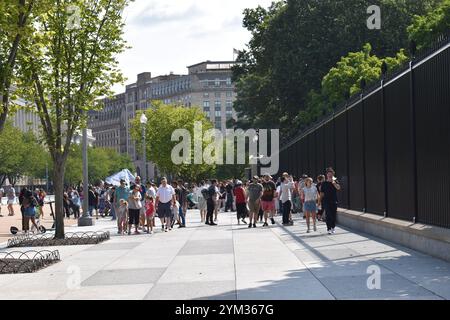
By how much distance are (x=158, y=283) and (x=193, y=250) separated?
6454 mm

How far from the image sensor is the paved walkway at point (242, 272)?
443 inches

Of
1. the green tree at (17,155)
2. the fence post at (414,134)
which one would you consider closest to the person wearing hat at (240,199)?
the fence post at (414,134)

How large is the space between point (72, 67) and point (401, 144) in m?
10.1

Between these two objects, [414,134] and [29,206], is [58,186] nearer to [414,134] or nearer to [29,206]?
[29,206]

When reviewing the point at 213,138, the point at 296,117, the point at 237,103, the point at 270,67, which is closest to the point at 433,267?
the point at 296,117

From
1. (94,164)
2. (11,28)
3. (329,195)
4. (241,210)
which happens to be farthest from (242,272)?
(94,164)

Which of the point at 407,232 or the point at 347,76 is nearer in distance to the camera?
the point at 407,232

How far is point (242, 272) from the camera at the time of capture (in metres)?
13.8

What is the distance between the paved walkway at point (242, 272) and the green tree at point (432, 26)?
24.5 m

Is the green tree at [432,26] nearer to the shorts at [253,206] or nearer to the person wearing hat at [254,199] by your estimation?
the person wearing hat at [254,199]

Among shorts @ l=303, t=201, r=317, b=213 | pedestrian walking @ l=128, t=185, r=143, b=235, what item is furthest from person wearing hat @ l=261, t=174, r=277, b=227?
shorts @ l=303, t=201, r=317, b=213

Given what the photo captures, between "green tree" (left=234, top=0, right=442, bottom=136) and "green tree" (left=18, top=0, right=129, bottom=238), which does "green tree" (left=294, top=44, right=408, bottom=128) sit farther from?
"green tree" (left=18, top=0, right=129, bottom=238)

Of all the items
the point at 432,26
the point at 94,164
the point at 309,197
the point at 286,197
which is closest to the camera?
the point at 309,197
